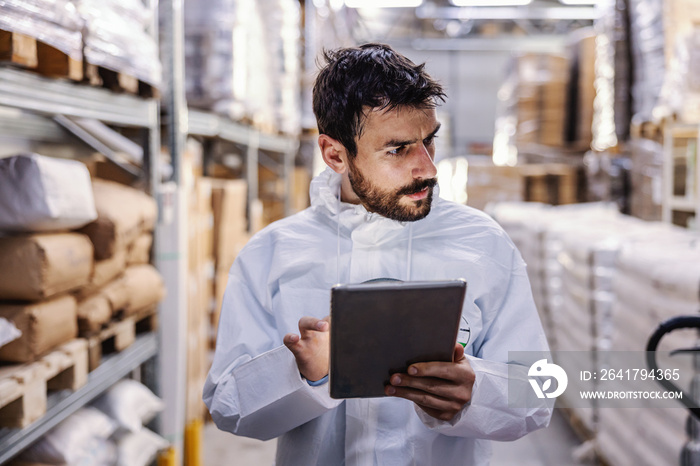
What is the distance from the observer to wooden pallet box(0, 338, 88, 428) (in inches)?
70.4

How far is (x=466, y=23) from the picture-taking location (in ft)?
49.8

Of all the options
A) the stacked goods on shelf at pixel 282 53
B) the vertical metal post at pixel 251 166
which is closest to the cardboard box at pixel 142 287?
the vertical metal post at pixel 251 166

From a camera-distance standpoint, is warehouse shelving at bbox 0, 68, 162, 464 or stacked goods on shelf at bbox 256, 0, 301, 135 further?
stacked goods on shelf at bbox 256, 0, 301, 135

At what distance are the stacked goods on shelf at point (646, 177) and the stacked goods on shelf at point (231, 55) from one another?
284 cm

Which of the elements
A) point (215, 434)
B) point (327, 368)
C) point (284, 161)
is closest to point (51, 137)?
point (215, 434)

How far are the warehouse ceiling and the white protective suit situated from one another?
39.3 ft

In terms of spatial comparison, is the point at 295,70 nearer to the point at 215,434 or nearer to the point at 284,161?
the point at 284,161

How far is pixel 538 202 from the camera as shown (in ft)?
25.6

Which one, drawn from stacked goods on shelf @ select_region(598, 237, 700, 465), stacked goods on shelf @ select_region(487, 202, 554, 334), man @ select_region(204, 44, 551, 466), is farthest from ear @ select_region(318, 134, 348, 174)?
stacked goods on shelf @ select_region(487, 202, 554, 334)

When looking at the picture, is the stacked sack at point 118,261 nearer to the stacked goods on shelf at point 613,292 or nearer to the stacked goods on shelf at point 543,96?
the stacked goods on shelf at point 613,292

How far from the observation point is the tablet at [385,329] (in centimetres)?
105

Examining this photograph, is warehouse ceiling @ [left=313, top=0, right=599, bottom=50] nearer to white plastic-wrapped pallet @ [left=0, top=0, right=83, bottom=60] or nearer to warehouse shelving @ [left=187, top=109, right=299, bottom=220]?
warehouse shelving @ [left=187, top=109, right=299, bottom=220]

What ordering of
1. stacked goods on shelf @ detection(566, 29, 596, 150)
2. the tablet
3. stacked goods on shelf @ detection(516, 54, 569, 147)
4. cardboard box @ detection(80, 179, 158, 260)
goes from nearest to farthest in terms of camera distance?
the tablet
cardboard box @ detection(80, 179, 158, 260)
stacked goods on shelf @ detection(566, 29, 596, 150)
stacked goods on shelf @ detection(516, 54, 569, 147)

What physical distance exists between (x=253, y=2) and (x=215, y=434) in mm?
3048
